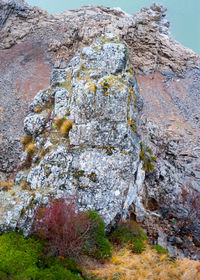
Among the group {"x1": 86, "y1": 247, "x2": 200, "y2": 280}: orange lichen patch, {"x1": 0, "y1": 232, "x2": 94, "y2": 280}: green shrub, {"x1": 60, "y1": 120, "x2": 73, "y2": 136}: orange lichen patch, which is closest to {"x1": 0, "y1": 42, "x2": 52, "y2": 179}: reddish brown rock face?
{"x1": 60, "y1": 120, "x2": 73, "y2": 136}: orange lichen patch

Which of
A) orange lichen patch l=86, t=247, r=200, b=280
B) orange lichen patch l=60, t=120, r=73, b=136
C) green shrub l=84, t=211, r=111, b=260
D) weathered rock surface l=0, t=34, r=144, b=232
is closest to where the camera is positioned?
orange lichen patch l=86, t=247, r=200, b=280

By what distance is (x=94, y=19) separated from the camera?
26312 mm

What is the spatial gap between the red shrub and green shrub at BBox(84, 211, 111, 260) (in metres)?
0.36

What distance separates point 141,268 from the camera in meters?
6.96

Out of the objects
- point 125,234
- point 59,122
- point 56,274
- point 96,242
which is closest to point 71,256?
point 56,274

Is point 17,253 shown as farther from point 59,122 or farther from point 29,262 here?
point 59,122

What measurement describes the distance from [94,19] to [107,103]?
21770 mm

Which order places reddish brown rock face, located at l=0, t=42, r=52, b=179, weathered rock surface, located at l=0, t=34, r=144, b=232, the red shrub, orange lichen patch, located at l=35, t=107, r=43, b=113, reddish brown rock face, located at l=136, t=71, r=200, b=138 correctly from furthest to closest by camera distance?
reddish brown rock face, located at l=136, t=71, r=200, b=138
reddish brown rock face, located at l=0, t=42, r=52, b=179
orange lichen patch, located at l=35, t=107, r=43, b=113
weathered rock surface, located at l=0, t=34, r=144, b=232
the red shrub

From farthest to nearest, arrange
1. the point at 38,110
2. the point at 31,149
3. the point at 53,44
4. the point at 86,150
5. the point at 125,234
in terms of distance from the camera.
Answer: the point at 53,44 → the point at 38,110 → the point at 31,149 → the point at 86,150 → the point at 125,234

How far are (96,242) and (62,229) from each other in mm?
1585

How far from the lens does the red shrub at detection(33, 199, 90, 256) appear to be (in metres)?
6.33

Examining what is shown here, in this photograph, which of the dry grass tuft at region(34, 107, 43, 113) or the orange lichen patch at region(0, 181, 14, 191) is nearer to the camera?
the orange lichen patch at region(0, 181, 14, 191)

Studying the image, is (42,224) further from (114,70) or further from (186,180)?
(186,180)

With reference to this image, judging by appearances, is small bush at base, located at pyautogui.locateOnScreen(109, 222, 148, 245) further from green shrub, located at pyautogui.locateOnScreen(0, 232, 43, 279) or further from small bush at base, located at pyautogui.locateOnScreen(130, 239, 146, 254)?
green shrub, located at pyautogui.locateOnScreen(0, 232, 43, 279)
